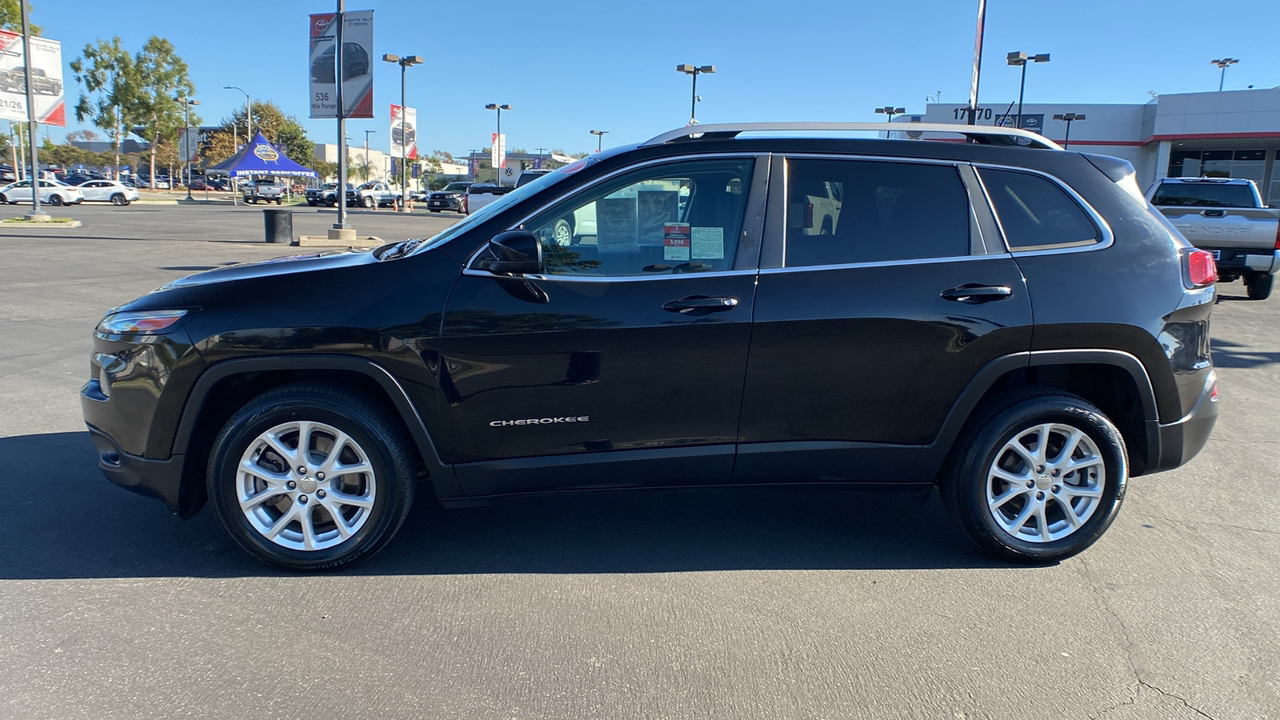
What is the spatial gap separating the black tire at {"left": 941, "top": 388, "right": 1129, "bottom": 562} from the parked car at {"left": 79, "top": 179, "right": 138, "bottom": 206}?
5332 cm

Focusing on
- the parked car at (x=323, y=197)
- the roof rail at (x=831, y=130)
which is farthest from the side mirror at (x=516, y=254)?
the parked car at (x=323, y=197)

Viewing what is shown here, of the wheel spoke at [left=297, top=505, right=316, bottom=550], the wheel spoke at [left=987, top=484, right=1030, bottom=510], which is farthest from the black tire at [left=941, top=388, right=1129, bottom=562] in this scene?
the wheel spoke at [left=297, top=505, right=316, bottom=550]

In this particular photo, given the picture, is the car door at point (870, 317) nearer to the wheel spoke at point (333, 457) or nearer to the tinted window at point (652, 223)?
the tinted window at point (652, 223)

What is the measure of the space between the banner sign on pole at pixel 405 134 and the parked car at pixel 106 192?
16065mm

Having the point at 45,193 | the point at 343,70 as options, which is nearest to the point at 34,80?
the point at 343,70

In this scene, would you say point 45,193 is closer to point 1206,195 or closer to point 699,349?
point 1206,195

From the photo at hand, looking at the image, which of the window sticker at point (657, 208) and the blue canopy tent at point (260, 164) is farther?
the blue canopy tent at point (260, 164)

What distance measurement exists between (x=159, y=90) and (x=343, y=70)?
182 feet

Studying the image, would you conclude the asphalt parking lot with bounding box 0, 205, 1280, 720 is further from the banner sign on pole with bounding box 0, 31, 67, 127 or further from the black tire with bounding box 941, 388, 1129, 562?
the banner sign on pole with bounding box 0, 31, 67, 127

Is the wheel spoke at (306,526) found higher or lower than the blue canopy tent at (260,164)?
lower

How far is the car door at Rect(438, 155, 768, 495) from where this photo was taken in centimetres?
363

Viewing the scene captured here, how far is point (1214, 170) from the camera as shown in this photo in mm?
46531

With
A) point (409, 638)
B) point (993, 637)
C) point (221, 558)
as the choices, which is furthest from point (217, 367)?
point (993, 637)

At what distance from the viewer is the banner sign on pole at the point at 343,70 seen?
2105 centimetres
